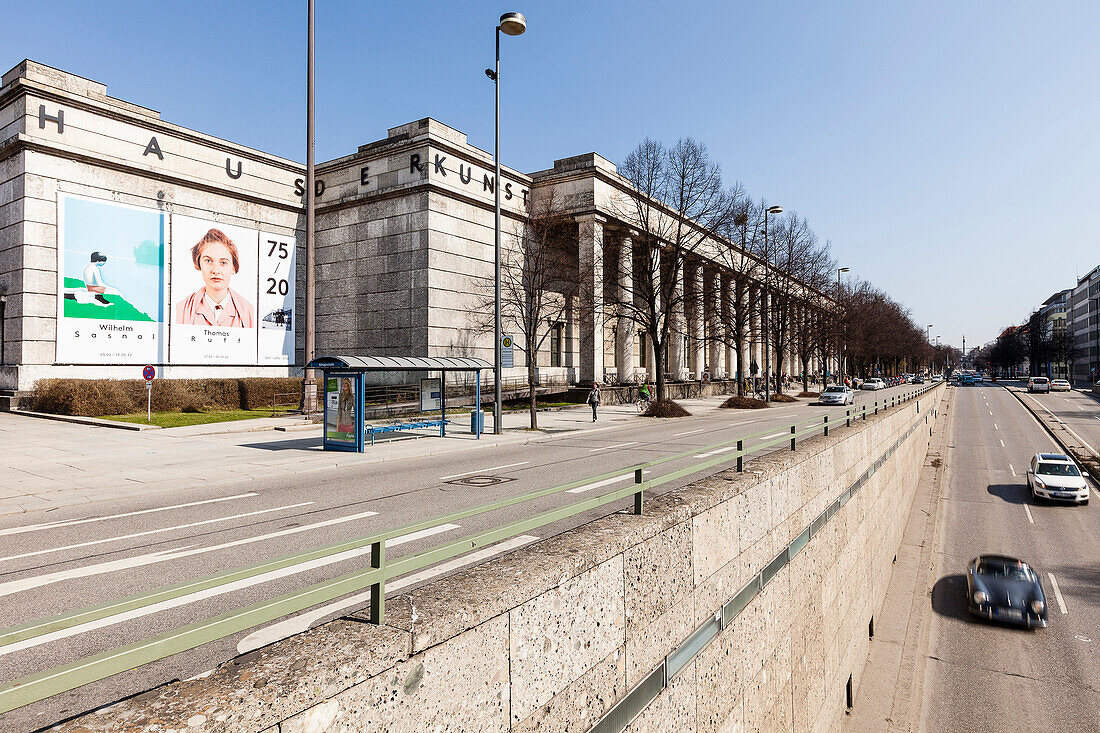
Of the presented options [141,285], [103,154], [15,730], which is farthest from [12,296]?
[15,730]

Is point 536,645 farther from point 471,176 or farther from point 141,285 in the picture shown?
point 471,176

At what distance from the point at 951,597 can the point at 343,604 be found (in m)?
21.7

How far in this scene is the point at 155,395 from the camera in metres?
26.1

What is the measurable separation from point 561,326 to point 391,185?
16.1m

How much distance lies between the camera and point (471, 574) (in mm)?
3254

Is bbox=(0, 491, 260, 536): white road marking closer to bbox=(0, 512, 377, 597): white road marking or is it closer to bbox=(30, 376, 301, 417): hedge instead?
bbox=(0, 512, 377, 597): white road marking

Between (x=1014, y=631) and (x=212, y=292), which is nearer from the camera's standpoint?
(x=1014, y=631)

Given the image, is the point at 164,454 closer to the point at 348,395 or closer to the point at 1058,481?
the point at 348,395

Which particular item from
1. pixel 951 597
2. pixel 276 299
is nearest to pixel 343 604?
pixel 951 597

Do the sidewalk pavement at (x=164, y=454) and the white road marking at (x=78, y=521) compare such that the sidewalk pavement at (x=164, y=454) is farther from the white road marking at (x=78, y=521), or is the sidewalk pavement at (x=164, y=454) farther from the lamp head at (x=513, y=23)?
the lamp head at (x=513, y=23)

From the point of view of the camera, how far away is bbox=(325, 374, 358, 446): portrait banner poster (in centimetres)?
1675

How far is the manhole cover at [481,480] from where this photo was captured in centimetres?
1177

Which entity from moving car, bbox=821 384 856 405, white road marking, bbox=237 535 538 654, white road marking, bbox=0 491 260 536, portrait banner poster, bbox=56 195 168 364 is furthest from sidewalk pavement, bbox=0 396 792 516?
moving car, bbox=821 384 856 405

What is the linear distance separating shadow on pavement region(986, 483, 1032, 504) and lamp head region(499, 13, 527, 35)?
31670mm
